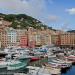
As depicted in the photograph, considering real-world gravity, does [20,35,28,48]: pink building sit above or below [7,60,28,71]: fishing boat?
above

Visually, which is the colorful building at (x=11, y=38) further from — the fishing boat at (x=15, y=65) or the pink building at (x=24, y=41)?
the fishing boat at (x=15, y=65)

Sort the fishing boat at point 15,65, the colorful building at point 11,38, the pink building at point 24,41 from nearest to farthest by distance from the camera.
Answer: the fishing boat at point 15,65 < the colorful building at point 11,38 < the pink building at point 24,41

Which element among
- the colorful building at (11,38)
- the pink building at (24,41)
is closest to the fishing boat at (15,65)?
the colorful building at (11,38)

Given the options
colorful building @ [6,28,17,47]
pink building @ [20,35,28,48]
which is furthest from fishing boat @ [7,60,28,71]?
pink building @ [20,35,28,48]

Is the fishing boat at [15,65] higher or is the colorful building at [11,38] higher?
the colorful building at [11,38]

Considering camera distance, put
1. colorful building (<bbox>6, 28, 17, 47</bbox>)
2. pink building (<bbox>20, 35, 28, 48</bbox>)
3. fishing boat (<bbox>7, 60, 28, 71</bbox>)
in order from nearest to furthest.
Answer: fishing boat (<bbox>7, 60, 28, 71</bbox>)
colorful building (<bbox>6, 28, 17, 47</bbox>)
pink building (<bbox>20, 35, 28, 48</bbox>)

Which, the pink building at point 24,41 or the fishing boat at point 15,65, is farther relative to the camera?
the pink building at point 24,41

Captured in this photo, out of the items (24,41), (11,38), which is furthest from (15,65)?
(24,41)

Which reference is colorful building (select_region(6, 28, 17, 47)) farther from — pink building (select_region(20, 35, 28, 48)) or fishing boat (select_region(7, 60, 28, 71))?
fishing boat (select_region(7, 60, 28, 71))

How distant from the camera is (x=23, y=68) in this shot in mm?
35062

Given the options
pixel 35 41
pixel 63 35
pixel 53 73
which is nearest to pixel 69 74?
pixel 53 73

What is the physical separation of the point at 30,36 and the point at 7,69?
185 ft

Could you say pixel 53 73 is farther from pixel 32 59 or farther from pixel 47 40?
pixel 47 40

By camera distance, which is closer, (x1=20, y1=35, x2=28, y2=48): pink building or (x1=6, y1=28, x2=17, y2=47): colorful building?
(x1=6, y1=28, x2=17, y2=47): colorful building
